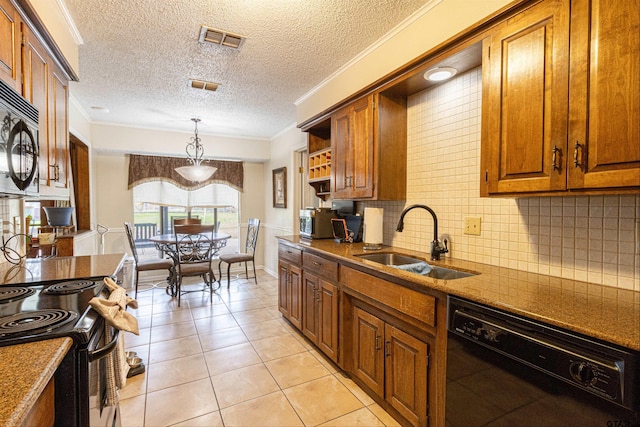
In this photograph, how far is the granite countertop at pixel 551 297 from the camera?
0.95 m

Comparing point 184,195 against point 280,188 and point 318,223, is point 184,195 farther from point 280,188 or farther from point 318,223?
point 318,223

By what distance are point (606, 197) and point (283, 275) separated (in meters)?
2.61

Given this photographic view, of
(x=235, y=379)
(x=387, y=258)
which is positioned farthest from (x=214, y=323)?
(x=387, y=258)

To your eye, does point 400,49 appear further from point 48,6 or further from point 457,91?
point 48,6

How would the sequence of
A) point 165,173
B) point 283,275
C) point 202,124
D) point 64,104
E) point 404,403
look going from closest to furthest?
point 404,403, point 64,104, point 283,275, point 202,124, point 165,173

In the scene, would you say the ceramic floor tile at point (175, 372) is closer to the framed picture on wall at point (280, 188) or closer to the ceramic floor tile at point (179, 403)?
the ceramic floor tile at point (179, 403)

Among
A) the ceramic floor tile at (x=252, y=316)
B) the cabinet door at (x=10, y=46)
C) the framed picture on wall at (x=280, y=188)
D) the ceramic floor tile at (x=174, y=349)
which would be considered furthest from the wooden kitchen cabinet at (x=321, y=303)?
the framed picture on wall at (x=280, y=188)

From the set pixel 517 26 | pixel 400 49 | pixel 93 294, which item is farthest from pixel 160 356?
pixel 517 26

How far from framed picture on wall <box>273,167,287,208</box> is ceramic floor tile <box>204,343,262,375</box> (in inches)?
101

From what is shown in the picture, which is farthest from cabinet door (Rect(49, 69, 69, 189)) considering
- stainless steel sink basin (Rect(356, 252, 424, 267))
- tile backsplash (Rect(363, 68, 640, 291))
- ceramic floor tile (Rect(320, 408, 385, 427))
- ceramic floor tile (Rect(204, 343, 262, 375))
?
tile backsplash (Rect(363, 68, 640, 291))

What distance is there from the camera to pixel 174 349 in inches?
108

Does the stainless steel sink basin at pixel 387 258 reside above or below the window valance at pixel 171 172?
below

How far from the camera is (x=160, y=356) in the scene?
2.61 meters

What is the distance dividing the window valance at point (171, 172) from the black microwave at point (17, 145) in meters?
3.81
